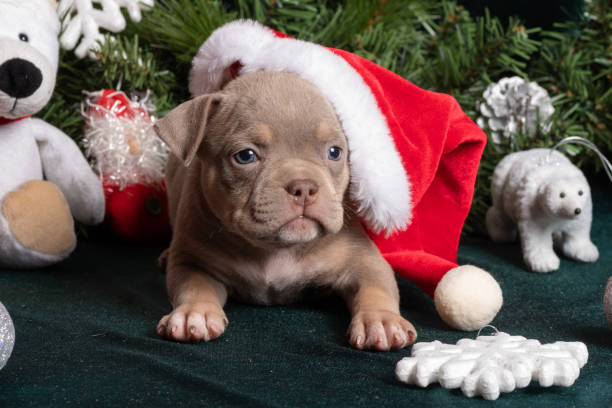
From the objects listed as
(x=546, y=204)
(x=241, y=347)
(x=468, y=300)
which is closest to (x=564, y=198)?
(x=546, y=204)

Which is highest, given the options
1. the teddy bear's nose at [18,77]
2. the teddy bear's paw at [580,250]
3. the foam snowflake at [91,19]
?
the foam snowflake at [91,19]

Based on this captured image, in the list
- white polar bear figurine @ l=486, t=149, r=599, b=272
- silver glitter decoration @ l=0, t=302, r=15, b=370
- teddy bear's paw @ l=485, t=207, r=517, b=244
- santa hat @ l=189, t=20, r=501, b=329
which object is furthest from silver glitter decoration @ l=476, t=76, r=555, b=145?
silver glitter decoration @ l=0, t=302, r=15, b=370

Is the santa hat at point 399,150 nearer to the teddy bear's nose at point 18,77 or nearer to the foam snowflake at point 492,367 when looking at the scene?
the foam snowflake at point 492,367

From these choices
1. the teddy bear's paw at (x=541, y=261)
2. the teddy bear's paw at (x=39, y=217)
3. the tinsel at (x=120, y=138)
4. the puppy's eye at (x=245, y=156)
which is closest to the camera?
the puppy's eye at (x=245, y=156)

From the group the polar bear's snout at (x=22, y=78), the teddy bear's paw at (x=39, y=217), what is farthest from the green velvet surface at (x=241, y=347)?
the polar bear's snout at (x=22, y=78)

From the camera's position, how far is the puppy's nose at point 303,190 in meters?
2.00

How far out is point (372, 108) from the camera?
232 centimetres

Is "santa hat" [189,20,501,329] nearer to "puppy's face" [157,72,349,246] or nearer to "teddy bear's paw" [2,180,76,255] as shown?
"puppy's face" [157,72,349,246]

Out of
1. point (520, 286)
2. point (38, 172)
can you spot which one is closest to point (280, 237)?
point (520, 286)

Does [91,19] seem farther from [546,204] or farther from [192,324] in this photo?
[546,204]

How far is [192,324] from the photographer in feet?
6.50

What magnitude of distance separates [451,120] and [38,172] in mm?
1882

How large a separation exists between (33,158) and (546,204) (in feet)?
7.57

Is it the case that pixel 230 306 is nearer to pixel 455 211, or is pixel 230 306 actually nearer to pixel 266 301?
pixel 266 301
